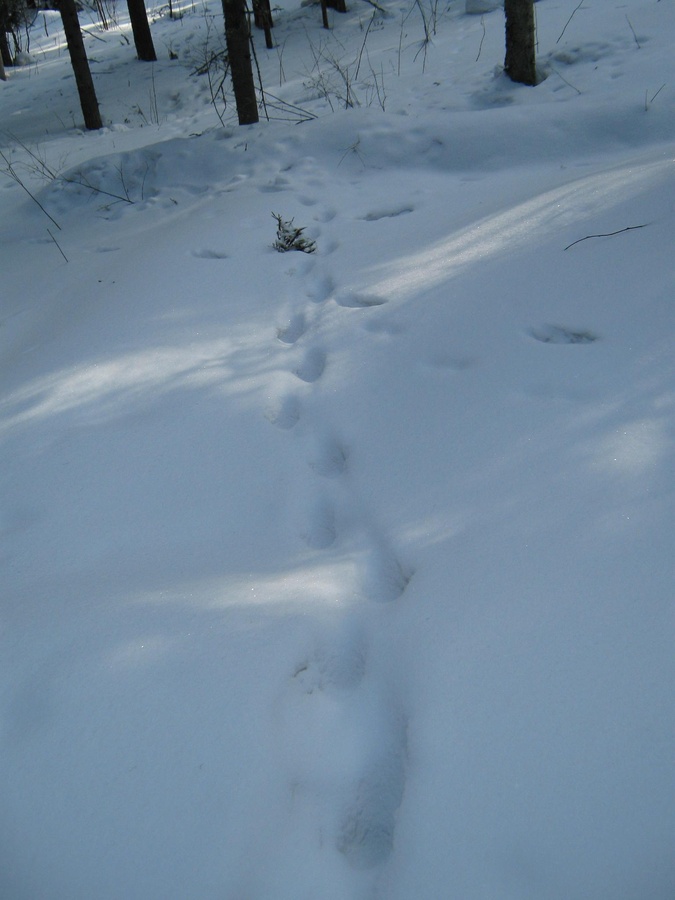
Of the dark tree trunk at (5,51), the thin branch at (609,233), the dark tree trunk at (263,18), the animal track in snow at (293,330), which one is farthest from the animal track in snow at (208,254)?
Result: the dark tree trunk at (5,51)

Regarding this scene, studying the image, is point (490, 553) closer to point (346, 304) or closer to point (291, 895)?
point (291, 895)

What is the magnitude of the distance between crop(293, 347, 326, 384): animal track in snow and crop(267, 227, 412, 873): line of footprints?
669mm

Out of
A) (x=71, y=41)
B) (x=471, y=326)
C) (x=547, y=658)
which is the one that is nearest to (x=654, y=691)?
(x=547, y=658)

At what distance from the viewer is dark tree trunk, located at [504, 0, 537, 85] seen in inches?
166

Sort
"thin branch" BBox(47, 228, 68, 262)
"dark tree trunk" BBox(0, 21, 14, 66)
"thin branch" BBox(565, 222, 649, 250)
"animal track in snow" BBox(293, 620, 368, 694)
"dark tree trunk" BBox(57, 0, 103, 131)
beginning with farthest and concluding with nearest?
1. "dark tree trunk" BBox(0, 21, 14, 66)
2. "dark tree trunk" BBox(57, 0, 103, 131)
3. "thin branch" BBox(47, 228, 68, 262)
4. "thin branch" BBox(565, 222, 649, 250)
5. "animal track in snow" BBox(293, 620, 368, 694)

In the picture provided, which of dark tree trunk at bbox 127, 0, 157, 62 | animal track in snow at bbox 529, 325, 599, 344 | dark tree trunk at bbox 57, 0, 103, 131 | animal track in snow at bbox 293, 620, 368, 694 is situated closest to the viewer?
animal track in snow at bbox 293, 620, 368, 694

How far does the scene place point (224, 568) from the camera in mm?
1383

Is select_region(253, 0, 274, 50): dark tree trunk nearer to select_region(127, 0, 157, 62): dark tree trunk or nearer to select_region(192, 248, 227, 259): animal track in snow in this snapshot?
select_region(127, 0, 157, 62): dark tree trunk

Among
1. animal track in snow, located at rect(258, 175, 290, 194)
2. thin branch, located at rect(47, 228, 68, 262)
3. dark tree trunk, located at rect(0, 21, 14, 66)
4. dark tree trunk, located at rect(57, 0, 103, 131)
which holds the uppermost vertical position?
dark tree trunk, located at rect(0, 21, 14, 66)

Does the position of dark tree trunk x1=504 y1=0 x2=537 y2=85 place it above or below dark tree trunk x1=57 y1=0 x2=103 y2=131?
below

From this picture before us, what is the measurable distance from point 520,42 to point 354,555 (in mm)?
4573

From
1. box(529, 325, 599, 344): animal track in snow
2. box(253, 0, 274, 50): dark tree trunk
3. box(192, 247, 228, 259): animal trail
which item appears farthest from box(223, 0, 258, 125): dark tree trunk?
box(253, 0, 274, 50): dark tree trunk

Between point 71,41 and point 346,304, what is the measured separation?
6.54m

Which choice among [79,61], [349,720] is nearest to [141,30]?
[79,61]
